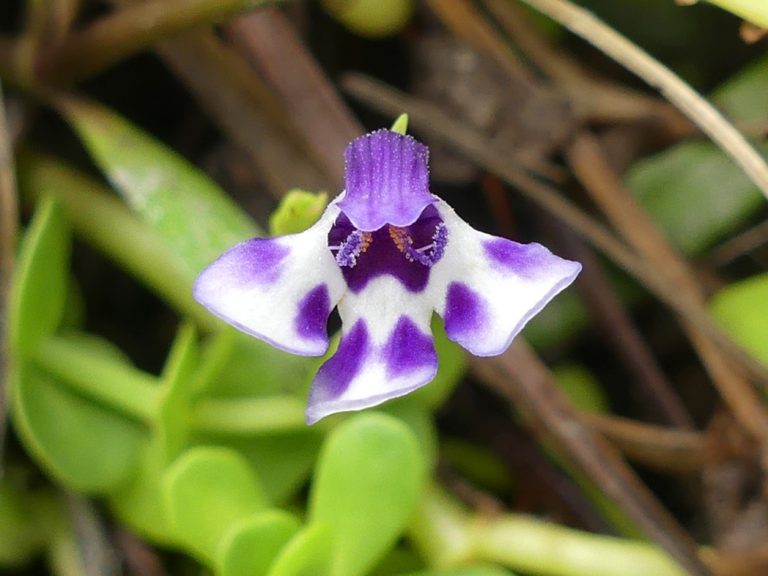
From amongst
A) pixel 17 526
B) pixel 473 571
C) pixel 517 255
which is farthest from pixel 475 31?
pixel 17 526

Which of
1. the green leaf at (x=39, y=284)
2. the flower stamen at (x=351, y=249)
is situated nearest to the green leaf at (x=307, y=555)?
the flower stamen at (x=351, y=249)

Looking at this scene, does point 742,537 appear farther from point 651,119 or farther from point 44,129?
point 44,129

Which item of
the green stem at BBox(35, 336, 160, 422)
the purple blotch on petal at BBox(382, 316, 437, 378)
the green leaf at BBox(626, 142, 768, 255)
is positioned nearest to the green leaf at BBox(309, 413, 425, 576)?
the purple blotch on petal at BBox(382, 316, 437, 378)

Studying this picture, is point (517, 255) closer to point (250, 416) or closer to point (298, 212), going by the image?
point (298, 212)

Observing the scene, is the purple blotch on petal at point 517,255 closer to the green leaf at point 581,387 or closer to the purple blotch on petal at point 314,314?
the purple blotch on petal at point 314,314

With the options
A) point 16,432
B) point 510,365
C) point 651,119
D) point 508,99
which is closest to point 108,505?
point 16,432

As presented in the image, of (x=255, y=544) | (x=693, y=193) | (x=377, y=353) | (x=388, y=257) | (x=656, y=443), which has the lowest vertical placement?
(x=255, y=544)

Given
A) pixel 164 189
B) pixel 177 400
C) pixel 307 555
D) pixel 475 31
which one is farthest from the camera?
pixel 475 31
